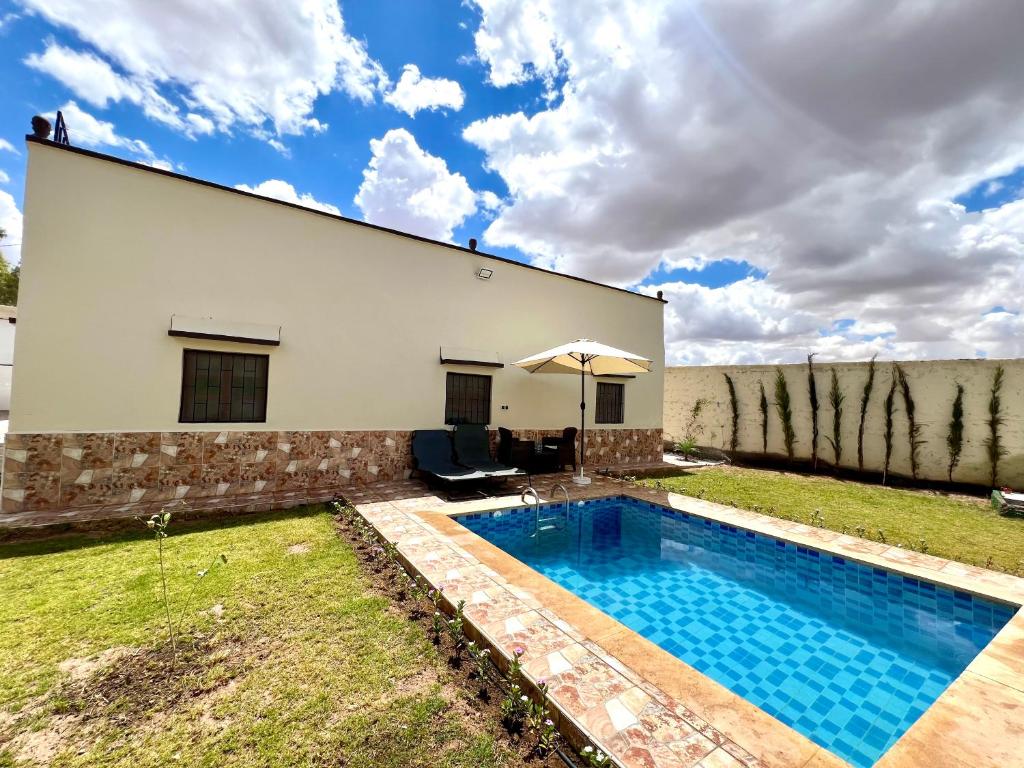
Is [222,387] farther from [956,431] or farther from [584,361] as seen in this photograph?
[956,431]

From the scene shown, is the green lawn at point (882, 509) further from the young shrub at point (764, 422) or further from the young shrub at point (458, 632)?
the young shrub at point (458, 632)

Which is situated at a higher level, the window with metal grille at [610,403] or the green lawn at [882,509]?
the window with metal grille at [610,403]

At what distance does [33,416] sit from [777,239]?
17984 mm

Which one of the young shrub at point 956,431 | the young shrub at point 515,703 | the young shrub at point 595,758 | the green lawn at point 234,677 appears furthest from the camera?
the young shrub at point 956,431

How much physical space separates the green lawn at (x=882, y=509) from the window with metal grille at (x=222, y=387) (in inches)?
367

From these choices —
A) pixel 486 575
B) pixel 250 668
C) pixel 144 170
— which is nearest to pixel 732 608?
pixel 486 575

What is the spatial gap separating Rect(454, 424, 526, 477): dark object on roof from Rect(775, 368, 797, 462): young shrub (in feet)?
34.1

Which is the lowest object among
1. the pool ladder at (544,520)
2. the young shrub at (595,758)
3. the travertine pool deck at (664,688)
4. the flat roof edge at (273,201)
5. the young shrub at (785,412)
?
the pool ladder at (544,520)

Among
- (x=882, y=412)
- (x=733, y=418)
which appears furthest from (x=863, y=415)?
(x=733, y=418)

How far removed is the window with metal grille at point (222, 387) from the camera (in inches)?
293

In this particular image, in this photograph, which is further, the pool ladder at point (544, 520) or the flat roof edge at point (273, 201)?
the pool ladder at point (544, 520)

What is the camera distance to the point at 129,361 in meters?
6.97

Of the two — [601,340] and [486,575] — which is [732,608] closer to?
[486,575]

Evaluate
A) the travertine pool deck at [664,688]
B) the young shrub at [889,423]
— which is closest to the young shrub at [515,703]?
the travertine pool deck at [664,688]
